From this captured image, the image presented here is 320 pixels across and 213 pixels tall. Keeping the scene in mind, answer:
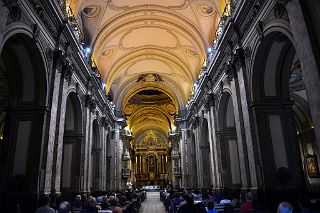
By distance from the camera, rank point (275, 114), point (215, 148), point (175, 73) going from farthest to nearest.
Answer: point (175, 73) < point (215, 148) < point (275, 114)

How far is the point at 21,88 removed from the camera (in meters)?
7.73

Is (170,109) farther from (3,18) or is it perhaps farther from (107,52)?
(3,18)

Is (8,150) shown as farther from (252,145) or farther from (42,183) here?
(252,145)

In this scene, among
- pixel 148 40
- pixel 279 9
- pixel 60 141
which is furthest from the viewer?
pixel 148 40

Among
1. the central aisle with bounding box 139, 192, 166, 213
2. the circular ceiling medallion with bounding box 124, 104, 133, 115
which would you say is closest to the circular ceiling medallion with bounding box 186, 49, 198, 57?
the central aisle with bounding box 139, 192, 166, 213

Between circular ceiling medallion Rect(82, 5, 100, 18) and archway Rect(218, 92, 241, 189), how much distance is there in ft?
21.9

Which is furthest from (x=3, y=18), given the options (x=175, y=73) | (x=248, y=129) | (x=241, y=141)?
(x=175, y=73)

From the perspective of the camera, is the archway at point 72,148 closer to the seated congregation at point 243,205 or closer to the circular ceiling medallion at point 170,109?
the seated congregation at point 243,205

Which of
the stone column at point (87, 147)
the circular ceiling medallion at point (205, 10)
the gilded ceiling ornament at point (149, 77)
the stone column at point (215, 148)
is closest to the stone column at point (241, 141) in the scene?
the stone column at point (215, 148)

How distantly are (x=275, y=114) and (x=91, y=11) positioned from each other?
29.5ft

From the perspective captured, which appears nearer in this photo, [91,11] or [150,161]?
[91,11]

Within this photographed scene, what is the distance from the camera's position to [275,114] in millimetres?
7809

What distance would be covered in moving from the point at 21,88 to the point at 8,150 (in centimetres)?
171

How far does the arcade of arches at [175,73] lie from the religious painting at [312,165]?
0.06m
